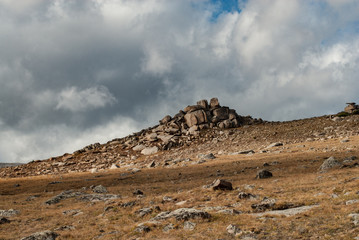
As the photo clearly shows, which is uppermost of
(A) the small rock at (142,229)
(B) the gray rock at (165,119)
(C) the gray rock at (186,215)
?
(B) the gray rock at (165,119)

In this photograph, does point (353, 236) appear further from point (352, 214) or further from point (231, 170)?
point (231, 170)

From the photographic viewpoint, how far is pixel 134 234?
48.5ft

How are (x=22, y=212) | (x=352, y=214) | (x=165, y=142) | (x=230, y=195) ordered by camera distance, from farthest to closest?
(x=165, y=142) → (x=22, y=212) → (x=230, y=195) → (x=352, y=214)

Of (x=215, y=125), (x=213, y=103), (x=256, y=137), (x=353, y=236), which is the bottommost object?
(x=353, y=236)

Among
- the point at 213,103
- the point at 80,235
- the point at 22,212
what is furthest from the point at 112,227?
the point at 213,103

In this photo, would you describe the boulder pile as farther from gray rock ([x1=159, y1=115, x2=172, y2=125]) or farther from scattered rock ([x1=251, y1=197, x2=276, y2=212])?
scattered rock ([x1=251, y1=197, x2=276, y2=212])

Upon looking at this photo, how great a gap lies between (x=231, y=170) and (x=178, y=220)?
2121 cm

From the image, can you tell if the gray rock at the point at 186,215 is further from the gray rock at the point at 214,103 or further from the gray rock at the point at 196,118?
the gray rock at the point at 214,103

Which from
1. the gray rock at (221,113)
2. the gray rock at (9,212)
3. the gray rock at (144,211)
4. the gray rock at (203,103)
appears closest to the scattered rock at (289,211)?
the gray rock at (144,211)

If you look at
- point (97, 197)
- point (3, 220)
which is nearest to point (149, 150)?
point (97, 197)

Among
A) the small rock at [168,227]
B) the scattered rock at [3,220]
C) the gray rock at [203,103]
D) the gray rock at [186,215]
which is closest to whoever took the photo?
the small rock at [168,227]

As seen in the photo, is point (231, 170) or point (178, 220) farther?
point (231, 170)

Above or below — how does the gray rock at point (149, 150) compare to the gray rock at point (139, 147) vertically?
below

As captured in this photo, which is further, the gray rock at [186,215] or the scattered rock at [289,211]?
the gray rock at [186,215]
